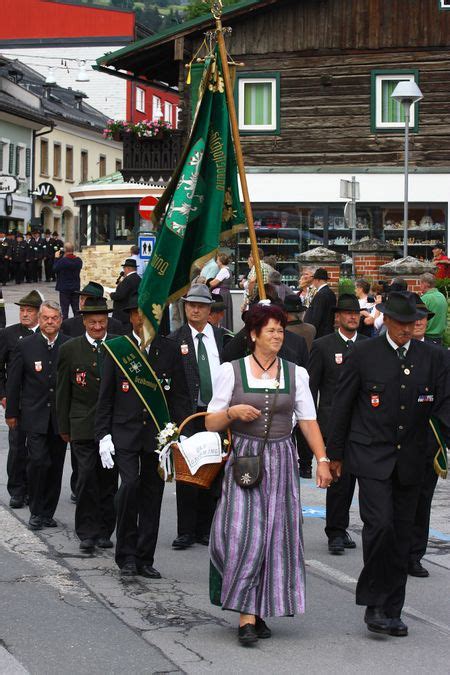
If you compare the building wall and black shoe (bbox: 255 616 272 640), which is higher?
the building wall

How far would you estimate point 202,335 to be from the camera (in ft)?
35.4

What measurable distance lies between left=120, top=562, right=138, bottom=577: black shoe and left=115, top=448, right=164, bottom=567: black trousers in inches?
1.3

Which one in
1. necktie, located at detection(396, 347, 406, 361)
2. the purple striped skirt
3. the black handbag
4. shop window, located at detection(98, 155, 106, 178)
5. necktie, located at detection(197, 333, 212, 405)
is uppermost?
shop window, located at detection(98, 155, 106, 178)

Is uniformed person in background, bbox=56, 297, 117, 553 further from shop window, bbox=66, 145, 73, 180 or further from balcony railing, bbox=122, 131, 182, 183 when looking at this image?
shop window, bbox=66, 145, 73, 180

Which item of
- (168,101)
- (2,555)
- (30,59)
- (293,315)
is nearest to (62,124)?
(30,59)

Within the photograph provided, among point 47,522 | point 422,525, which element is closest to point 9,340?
point 47,522

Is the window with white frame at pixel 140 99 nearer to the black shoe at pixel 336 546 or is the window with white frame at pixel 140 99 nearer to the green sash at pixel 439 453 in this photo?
the black shoe at pixel 336 546

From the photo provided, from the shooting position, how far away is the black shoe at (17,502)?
12039 millimetres

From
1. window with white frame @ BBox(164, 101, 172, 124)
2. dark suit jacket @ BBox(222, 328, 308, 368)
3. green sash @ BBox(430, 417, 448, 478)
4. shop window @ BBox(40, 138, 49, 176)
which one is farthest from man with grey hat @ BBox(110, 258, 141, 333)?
window with white frame @ BBox(164, 101, 172, 124)

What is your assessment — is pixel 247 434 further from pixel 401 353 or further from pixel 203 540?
pixel 203 540

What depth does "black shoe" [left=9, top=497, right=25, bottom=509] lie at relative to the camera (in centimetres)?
1204

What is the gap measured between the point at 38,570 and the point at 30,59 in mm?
72176

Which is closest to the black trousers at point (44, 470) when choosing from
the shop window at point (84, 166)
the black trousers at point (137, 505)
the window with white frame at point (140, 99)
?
the black trousers at point (137, 505)

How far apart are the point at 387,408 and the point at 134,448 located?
2.04 m
